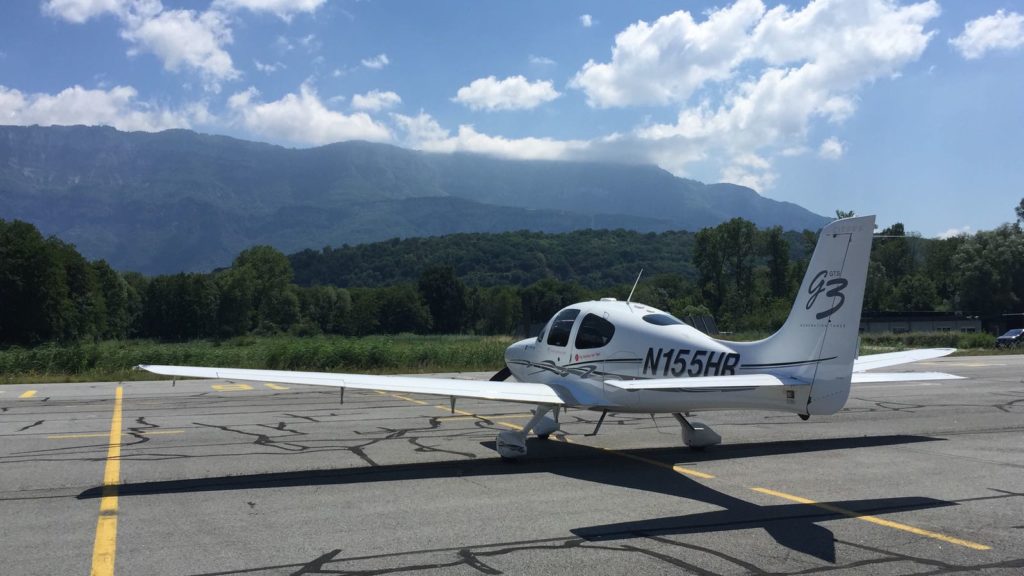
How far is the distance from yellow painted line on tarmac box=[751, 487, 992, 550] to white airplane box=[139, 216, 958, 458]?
1011 mm

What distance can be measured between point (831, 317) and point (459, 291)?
101 m

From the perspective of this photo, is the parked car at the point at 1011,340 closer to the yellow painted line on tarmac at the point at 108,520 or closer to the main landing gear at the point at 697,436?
the main landing gear at the point at 697,436

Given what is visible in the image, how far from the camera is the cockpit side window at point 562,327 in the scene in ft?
38.9

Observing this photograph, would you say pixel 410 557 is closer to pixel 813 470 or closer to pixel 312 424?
pixel 813 470

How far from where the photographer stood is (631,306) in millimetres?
11609

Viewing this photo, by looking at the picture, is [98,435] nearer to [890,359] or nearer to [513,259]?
[890,359]

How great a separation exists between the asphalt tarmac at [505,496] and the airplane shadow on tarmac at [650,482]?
0.04 meters

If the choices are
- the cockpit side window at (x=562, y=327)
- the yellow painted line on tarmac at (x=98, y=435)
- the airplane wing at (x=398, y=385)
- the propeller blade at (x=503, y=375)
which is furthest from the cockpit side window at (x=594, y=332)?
the yellow painted line on tarmac at (x=98, y=435)

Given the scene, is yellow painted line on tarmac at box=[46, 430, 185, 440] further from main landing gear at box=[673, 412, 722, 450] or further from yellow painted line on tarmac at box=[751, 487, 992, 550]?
yellow painted line on tarmac at box=[751, 487, 992, 550]

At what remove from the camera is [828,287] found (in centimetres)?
897

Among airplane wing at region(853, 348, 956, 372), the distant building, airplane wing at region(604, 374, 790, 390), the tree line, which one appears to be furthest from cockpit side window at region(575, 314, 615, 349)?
the distant building

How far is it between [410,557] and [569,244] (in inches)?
6657

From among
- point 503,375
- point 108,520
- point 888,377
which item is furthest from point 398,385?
point 888,377

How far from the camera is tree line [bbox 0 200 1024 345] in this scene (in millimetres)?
65000
